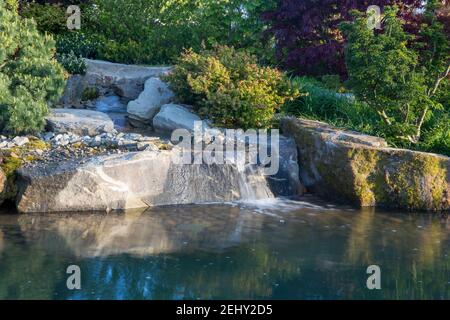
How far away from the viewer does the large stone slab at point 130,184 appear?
27.5ft

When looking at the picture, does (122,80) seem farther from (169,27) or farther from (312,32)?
(312,32)

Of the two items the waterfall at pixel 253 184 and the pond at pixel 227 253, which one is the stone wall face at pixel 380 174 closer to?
the pond at pixel 227 253

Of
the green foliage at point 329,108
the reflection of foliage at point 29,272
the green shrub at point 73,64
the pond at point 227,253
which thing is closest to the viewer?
the reflection of foliage at point 29,272

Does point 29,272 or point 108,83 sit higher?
point 108,83

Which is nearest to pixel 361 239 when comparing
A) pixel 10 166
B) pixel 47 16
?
pixel 10 166

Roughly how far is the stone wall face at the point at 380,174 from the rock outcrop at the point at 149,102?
3.33 metres

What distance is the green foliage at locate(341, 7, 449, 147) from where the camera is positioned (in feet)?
32.6

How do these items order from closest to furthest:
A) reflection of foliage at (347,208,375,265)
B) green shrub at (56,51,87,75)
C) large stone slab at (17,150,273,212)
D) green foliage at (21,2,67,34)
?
reflection of foliage at (347,208,375,265) < large stone slab at (17,150,273,212) < green shrub at (56,51,87,75) < green foliage at (21,2,67,34)

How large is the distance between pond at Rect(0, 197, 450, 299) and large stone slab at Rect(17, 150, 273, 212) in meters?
0.23

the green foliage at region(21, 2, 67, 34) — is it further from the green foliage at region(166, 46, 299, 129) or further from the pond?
the pond

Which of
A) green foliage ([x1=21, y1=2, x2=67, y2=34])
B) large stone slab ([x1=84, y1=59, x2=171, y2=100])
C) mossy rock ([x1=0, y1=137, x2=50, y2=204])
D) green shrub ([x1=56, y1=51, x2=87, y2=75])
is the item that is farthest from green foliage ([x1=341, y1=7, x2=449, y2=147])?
green foliage ([x1=21, y1=2, x2=67, y2=34])

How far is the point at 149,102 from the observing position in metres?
11.9

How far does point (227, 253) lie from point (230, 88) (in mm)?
4682

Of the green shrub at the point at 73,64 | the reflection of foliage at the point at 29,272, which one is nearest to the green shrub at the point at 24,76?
the green shrub at the point at 73,64
